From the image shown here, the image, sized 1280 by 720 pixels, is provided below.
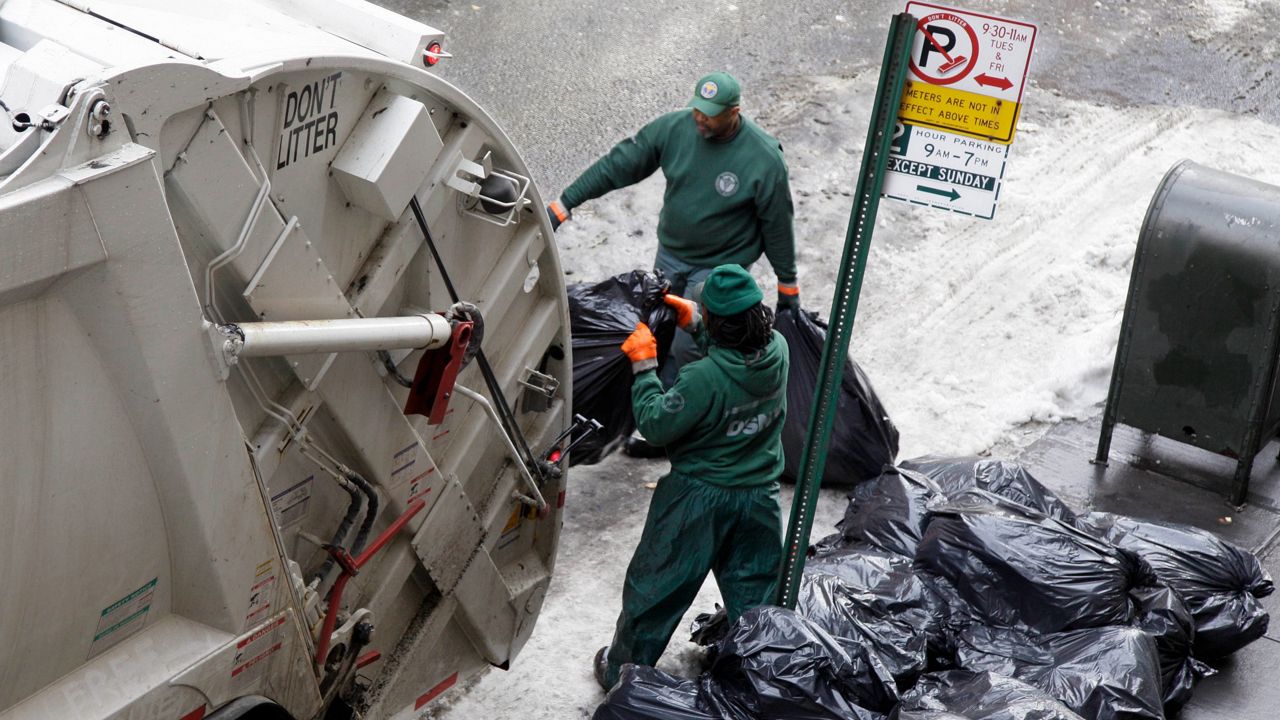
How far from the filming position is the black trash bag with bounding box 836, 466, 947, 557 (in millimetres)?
4848

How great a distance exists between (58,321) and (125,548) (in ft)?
1.62

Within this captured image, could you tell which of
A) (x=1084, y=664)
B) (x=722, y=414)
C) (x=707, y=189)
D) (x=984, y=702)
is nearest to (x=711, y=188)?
(x=707, y=189)

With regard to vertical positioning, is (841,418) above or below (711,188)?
below

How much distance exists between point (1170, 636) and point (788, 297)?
203 cm

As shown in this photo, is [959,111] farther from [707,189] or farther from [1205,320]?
[1205,320]

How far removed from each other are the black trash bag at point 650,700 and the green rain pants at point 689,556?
1.26ft

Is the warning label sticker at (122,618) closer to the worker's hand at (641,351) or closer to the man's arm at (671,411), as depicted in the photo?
the man's arm at (671,411)

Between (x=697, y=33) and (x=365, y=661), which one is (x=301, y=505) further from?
(x=697, y=33)

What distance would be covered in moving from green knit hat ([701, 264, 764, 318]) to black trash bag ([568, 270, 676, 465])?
4.28ft

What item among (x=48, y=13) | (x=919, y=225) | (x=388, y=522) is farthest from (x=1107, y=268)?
(x=48, y=13)

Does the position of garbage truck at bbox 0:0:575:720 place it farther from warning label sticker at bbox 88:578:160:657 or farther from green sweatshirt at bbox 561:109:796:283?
green sweatshirt at bbox 561:109:796:283

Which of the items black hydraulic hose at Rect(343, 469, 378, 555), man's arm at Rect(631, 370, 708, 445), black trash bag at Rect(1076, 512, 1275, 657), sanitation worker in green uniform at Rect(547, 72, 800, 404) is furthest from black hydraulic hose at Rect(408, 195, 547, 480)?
black trash bag at Rect(1076, 512, 1275, 657)

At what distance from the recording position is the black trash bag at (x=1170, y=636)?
14.5ft

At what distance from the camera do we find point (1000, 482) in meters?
5.09
